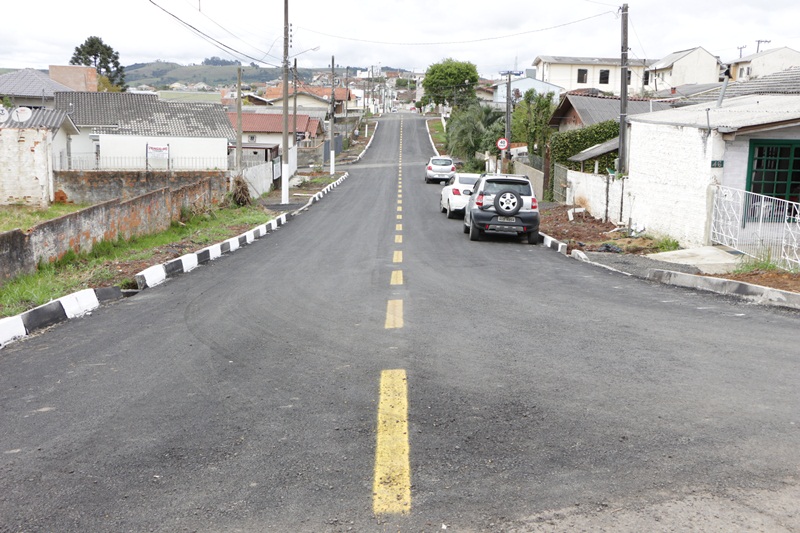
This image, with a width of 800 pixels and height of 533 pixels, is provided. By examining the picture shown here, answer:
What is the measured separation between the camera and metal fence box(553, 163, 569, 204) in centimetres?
2870

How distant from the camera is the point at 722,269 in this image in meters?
12.3

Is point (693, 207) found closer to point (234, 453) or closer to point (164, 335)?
point (164, 335)

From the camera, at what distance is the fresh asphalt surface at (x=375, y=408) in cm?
368

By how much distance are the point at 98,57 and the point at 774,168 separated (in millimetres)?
103020

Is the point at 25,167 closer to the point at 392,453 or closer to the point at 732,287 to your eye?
the point at 732,287

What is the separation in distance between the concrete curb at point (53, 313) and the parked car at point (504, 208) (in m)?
9.82

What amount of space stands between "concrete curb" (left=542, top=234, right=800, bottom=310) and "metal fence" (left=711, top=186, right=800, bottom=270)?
1563 millimetres

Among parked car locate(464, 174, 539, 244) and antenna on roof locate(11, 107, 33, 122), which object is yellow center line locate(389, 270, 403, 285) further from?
antenna on roof locate(11, 107, 33, 122)

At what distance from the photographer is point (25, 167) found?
31.2 metres

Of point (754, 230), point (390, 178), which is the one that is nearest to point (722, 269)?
point (754, 230)

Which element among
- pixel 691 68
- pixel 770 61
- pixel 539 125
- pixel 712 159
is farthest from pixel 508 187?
pixel 770 61

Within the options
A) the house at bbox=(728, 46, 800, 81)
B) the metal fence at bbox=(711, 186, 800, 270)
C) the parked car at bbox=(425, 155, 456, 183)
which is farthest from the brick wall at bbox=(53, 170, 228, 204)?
the house at bbox=(728, 46, 800, 81)

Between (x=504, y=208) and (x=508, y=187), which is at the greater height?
(x=508, y=187)

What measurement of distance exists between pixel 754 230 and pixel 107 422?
12418 millimetres
